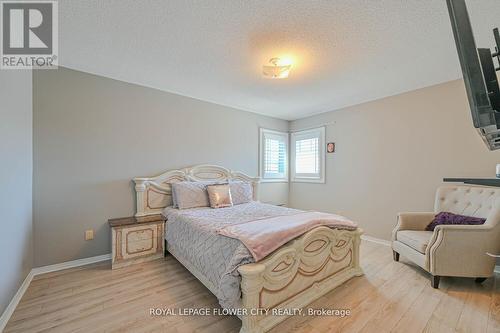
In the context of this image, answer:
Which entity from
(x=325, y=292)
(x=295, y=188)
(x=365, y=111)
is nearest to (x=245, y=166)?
(x=295, y=188)

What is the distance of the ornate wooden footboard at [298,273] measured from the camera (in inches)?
57.6

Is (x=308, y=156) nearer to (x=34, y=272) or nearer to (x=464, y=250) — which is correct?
(x=464, y=250)

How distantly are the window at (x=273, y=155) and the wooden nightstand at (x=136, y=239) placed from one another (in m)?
2.35

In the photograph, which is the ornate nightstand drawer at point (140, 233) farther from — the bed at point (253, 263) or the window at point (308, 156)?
the window at point (308, 156)

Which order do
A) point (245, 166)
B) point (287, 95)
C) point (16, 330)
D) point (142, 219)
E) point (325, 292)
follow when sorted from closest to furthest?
point (16, 330) < point (325, 292) < point (142, 219) < point (287, 95) < point (245, 166)

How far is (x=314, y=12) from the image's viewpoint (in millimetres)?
1601

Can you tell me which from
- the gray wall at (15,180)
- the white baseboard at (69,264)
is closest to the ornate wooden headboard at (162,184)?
the white baseboard at (69,264)

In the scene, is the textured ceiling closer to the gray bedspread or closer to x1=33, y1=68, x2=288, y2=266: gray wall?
x1=33, y1=68, x2=288, y2=266: gray wall

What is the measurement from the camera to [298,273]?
1.79 m

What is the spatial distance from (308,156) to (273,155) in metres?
0.75

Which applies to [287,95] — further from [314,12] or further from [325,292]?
[325,292]

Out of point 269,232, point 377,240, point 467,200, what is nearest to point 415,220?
point 467,200

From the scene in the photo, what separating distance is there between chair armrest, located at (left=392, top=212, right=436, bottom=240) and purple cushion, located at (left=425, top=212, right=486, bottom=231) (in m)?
0.05

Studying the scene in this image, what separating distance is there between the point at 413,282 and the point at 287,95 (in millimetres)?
2872
